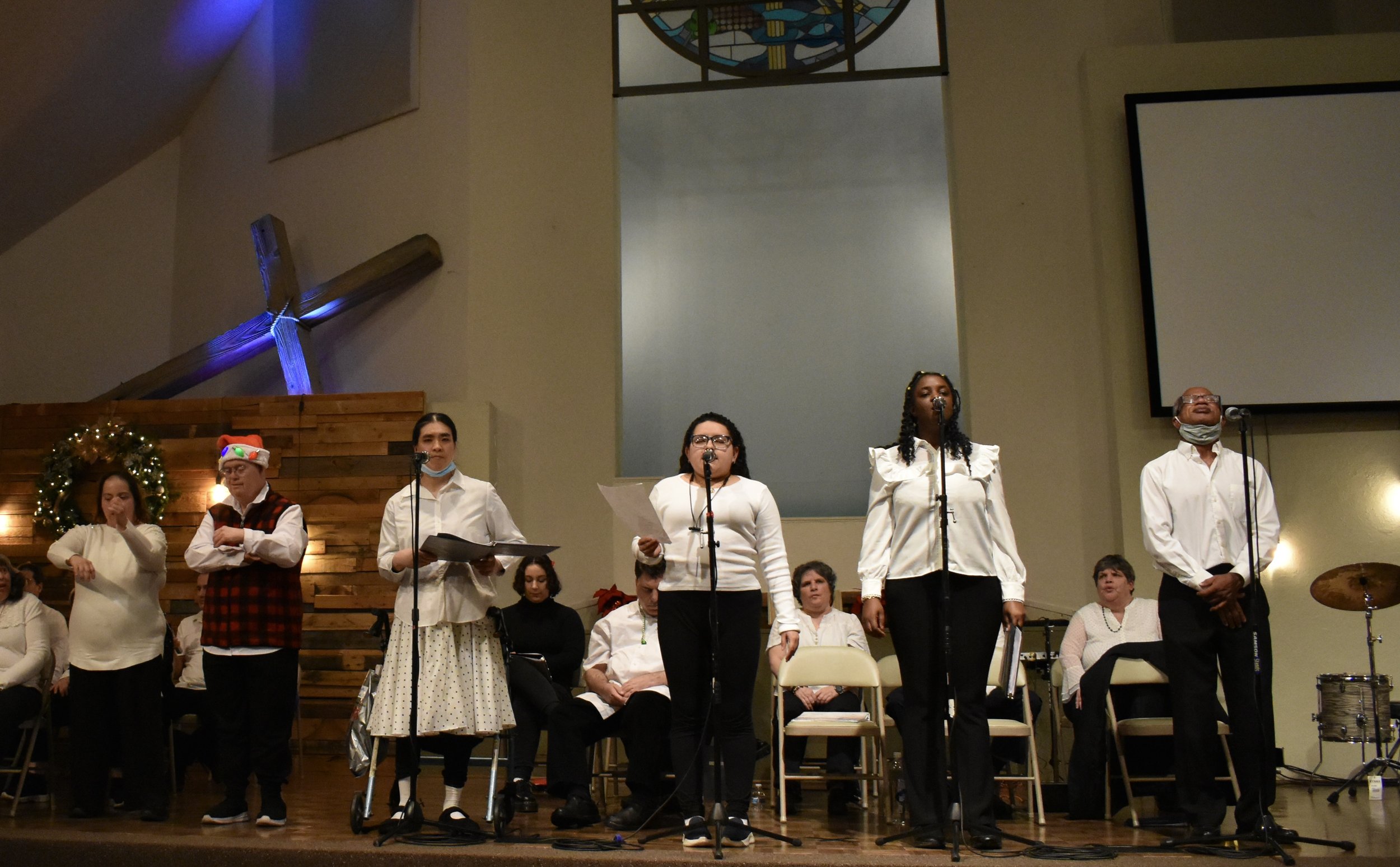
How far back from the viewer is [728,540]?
Result: 378 centimetres

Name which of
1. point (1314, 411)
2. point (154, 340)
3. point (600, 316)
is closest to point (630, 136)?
point (600, 316)

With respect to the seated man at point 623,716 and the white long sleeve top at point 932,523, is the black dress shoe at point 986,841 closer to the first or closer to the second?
the white long sleeve top at point 932,523

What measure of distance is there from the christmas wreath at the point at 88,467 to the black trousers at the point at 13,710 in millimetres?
2362

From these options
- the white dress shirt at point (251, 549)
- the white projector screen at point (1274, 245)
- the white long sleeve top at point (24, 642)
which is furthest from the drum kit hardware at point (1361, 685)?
the white long sleeve top at point (24, 642)

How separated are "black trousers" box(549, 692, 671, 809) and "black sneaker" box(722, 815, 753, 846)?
543mm

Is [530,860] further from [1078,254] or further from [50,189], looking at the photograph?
[50,189]

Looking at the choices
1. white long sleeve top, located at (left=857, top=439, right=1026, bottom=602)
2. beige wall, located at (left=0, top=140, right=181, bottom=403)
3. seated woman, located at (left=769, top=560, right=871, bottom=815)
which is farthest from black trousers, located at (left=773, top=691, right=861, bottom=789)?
beige wall, located at (left=0, top=140, right=181, bottom=403)

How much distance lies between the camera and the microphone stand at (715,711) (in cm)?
353

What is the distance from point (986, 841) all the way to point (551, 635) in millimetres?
2351

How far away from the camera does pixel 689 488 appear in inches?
153

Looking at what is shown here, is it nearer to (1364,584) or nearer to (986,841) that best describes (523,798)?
(986,841)

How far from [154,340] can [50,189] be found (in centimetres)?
130

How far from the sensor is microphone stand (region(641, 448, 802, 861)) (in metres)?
3.53

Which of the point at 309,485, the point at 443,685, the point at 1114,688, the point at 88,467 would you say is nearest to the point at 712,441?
the point at 443,685
